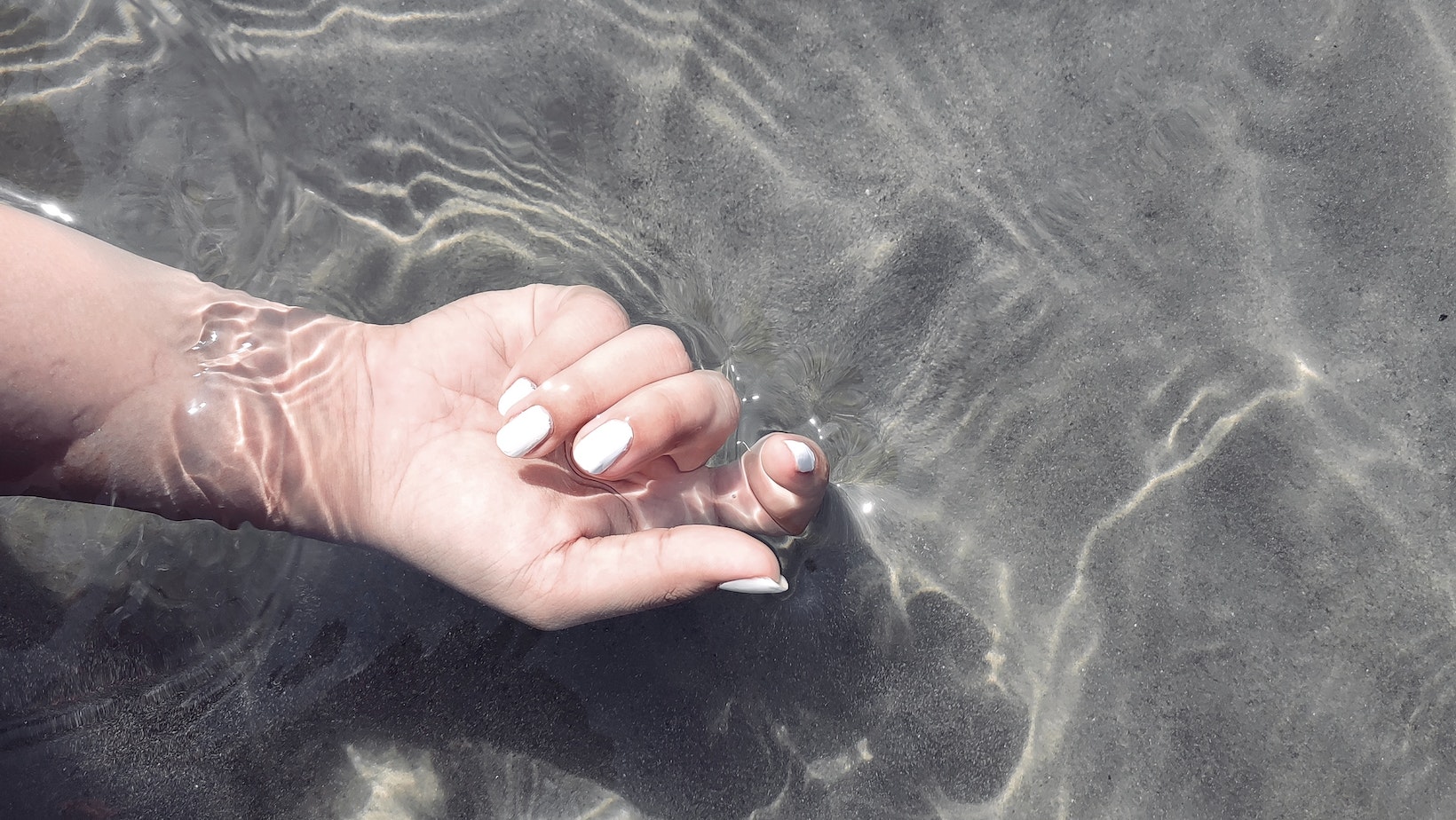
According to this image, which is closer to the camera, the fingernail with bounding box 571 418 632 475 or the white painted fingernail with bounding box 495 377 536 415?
the fingernail with bounding box 571 418 632 475

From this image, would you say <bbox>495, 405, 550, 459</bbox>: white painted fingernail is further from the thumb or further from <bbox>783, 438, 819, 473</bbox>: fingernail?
<bbox>783, 438, 819, 473</bbox>: fingernail

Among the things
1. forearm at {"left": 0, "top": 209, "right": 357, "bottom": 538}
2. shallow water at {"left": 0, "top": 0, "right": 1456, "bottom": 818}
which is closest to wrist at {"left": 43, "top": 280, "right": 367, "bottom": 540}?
forearm at {"left": 0, "top": 209, "right": 357, "bottom": 538}

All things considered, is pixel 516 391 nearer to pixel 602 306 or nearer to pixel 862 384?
pixel 602 306

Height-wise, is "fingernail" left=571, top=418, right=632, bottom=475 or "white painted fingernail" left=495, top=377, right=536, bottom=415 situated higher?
"fingernail" left=571, top=418, right=632, bottom=475

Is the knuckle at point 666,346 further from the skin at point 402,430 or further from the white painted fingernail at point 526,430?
the white painted fingernail at point 526,430

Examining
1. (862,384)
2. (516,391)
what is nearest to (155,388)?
(516,391)

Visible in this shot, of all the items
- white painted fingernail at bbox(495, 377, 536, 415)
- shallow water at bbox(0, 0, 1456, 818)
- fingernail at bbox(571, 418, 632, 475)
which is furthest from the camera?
shallow water at bbox(0, 0, 1456, 818)

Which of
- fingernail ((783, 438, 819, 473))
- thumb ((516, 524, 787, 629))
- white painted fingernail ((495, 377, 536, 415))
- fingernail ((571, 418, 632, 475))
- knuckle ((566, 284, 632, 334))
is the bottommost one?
thumb ((516, 524, 787, 629))

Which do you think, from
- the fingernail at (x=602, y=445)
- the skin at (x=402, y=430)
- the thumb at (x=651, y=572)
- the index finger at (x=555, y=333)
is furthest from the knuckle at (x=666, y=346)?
the thumb at (x=651, y=572)
